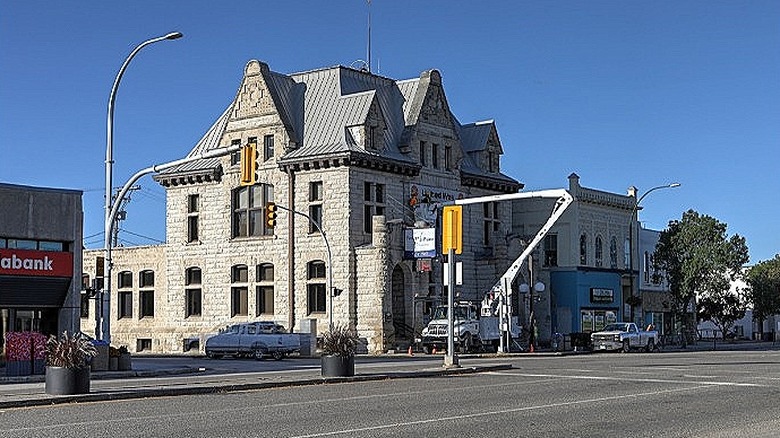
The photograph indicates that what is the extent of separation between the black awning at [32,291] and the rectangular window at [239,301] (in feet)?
83.9

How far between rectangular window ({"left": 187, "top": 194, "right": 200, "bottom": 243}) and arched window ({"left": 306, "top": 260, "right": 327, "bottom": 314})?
28.7ft

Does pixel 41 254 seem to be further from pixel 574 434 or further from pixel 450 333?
pixel 574 434

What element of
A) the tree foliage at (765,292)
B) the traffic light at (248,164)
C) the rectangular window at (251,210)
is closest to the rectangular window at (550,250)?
the rectangular window at (251,210)

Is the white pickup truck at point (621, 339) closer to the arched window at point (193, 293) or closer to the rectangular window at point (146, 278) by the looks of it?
the arched window at point (193, 293)

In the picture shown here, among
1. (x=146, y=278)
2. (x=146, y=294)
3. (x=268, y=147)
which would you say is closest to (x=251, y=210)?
(x=268, y=147)

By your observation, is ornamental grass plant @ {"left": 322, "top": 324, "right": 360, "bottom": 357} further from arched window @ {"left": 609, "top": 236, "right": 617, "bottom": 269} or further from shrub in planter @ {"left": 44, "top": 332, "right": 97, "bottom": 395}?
arched window @ {"left": 609, "top": 236, "right": 617, "bottom": 269}

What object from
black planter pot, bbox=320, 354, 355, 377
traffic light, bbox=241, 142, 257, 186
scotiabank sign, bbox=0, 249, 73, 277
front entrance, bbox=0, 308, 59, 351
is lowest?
black planter pot, bbox=320, 354, 355, 377

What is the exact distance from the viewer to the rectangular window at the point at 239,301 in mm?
58688

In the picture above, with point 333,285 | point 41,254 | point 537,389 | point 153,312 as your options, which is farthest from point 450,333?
point 153,312

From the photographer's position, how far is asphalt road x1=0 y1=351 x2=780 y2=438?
15683 millimetres

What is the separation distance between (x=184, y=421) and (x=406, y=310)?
39162mm

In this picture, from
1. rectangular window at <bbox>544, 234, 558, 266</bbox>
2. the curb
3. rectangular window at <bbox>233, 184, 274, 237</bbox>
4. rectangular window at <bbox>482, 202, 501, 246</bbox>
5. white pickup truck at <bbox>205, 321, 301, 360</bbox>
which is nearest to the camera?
the curb

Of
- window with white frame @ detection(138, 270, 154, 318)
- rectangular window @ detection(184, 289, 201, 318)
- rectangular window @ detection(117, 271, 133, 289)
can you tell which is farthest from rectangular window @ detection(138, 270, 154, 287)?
rectangular window @ detection(184, 289, 201, 318)

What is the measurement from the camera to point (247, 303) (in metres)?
58.5
